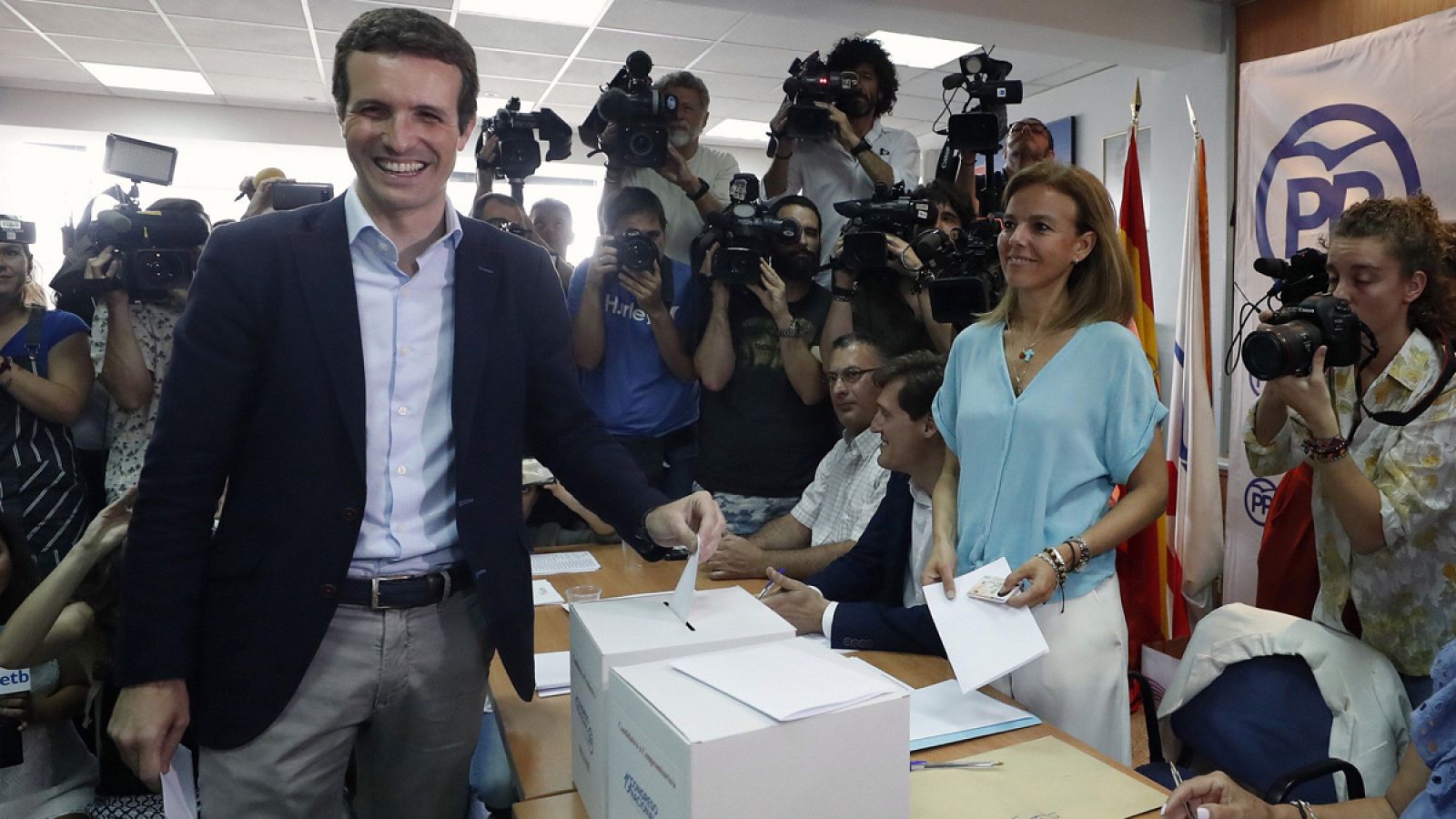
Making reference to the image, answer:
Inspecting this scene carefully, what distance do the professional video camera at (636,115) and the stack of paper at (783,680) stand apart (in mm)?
1876

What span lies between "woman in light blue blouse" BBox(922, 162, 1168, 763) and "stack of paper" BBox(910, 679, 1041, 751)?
6.9 inches

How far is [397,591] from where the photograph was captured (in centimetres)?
117

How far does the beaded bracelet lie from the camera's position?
155 centimetres

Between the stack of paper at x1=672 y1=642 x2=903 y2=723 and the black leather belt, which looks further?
the black leather belt

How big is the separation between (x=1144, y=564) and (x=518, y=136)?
219cm

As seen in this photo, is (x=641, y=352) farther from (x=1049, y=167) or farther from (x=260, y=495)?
(x=260, y=495)

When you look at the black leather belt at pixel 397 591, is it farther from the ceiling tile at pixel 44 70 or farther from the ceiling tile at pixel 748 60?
the ceiling tile at pixel 44 70

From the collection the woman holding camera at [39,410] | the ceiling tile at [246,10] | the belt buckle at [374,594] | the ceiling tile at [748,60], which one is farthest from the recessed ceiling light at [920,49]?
the belt buckle at [374,594]

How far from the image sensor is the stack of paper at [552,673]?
153 cm

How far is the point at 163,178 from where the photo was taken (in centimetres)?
271

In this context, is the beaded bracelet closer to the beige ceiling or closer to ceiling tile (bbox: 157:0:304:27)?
the beige ceiling

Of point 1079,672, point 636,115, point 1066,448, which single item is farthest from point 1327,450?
point 636,115

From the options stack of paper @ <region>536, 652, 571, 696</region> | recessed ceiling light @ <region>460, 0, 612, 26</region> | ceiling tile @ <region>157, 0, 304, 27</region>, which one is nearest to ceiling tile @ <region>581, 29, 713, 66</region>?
recessed ceiling light @ <region>460, 0, 612, 26</region>

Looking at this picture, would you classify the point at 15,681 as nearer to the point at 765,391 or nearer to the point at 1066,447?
the point at 765,391
